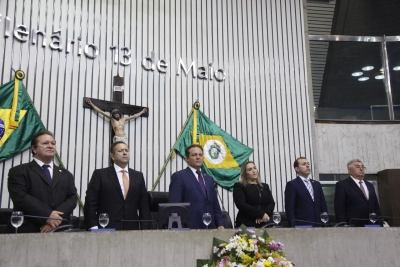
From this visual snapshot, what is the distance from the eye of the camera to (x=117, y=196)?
3457 millimetres

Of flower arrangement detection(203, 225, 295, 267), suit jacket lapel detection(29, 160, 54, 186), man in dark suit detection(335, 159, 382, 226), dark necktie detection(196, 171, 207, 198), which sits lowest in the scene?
flower arrangement detection(203, 225, 295, 267)

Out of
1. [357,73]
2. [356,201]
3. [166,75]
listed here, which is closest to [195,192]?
[356,201]

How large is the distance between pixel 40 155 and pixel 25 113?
2.44 m

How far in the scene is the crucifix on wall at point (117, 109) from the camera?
19.4 feet

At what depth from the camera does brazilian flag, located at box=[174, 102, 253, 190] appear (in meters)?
6.56

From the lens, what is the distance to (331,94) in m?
7.41

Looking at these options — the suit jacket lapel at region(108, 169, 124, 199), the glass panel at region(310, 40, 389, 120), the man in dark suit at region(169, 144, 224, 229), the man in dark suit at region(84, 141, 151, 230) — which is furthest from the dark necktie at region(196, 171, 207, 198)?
the glass panel at region(310, 40, 389, 120)

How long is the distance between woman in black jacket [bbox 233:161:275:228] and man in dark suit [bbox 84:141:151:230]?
99cm

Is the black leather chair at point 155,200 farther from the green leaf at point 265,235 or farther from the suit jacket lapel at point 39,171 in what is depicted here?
the green leaf at point 265,235

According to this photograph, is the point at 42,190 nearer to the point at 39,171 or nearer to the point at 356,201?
the point at 39,171

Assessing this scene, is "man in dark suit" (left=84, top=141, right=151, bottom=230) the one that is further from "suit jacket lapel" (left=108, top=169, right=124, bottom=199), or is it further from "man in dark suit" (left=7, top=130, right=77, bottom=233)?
"man in dark suit" (left=7, top=130, right=77, bottom=233)

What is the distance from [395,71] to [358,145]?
1434 mm

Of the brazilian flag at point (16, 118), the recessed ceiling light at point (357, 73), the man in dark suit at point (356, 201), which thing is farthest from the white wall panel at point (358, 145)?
the brazilian flag at point (16, 118)

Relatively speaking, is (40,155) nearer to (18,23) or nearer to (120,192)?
(120,192)
